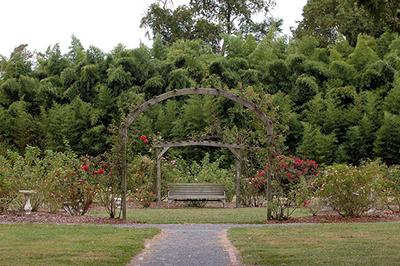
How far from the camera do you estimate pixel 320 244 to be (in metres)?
4.63

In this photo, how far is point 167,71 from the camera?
16469mm

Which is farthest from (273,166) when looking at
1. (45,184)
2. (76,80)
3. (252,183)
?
(76,80)

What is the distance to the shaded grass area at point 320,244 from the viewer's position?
389cm

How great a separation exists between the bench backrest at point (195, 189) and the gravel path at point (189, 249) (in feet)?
13.8

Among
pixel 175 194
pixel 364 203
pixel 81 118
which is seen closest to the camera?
pixel 364 203

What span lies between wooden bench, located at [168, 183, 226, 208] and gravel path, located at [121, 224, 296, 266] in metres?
4.16

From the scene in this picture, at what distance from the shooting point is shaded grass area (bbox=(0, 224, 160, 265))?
153 inches

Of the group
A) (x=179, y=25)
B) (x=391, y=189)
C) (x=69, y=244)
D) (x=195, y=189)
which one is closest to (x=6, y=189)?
(x=69, y=244)

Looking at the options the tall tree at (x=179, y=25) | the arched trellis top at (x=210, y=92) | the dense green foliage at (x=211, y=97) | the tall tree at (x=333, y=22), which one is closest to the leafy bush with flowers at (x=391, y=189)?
the arched trellis top at (x=210, y=92)

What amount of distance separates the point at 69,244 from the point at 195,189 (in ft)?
19.4

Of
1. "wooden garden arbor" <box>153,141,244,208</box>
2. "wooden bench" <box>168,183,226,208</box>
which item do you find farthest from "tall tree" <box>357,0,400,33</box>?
"wooden bench" <box>168,183,226,208</box>

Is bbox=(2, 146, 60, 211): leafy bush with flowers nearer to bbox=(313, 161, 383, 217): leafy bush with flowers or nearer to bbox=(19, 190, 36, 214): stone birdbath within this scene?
bbox=(19, 190, 36, 214): stone birdbath

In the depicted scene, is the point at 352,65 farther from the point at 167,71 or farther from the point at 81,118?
the point at 81,118

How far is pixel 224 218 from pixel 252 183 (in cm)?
295
